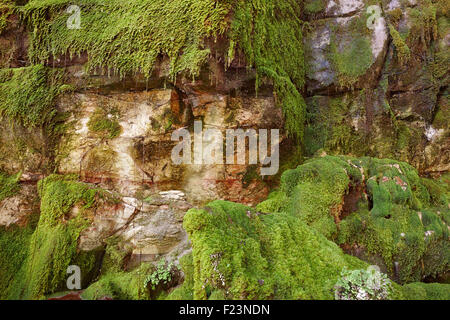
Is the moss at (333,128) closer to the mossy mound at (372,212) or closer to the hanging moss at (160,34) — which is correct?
the hanging moss at (160,34)

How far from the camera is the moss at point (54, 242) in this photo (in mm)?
4945

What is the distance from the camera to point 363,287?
2975 millimetres

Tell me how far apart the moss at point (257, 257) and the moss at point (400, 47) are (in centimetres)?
678

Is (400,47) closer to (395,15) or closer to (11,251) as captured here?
(395,15)

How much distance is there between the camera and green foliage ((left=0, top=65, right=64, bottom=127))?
5742mm

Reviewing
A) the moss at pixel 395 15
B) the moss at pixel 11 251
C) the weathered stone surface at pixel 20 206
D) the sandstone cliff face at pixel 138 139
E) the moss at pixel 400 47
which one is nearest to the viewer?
the moss at pixel 11 251

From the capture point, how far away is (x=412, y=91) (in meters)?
7.79

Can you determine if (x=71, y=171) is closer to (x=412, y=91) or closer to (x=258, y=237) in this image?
(x=258, y=237)

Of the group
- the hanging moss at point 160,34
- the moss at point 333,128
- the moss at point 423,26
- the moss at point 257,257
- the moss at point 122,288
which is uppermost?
the moss at point 423,26

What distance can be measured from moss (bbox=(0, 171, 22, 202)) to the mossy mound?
550 cm

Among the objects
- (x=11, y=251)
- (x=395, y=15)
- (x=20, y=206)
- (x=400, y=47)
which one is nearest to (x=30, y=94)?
(x=20, y=206)

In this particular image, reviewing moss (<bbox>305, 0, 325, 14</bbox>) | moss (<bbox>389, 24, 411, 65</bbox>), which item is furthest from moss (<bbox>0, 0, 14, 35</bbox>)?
moss (<bbox>389, 24, 411, 65</bbox>)

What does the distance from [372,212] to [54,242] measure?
256 inches

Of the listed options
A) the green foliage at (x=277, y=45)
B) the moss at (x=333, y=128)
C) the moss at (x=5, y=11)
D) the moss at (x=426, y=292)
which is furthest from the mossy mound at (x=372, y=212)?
the moss at (x=5, y=11)
